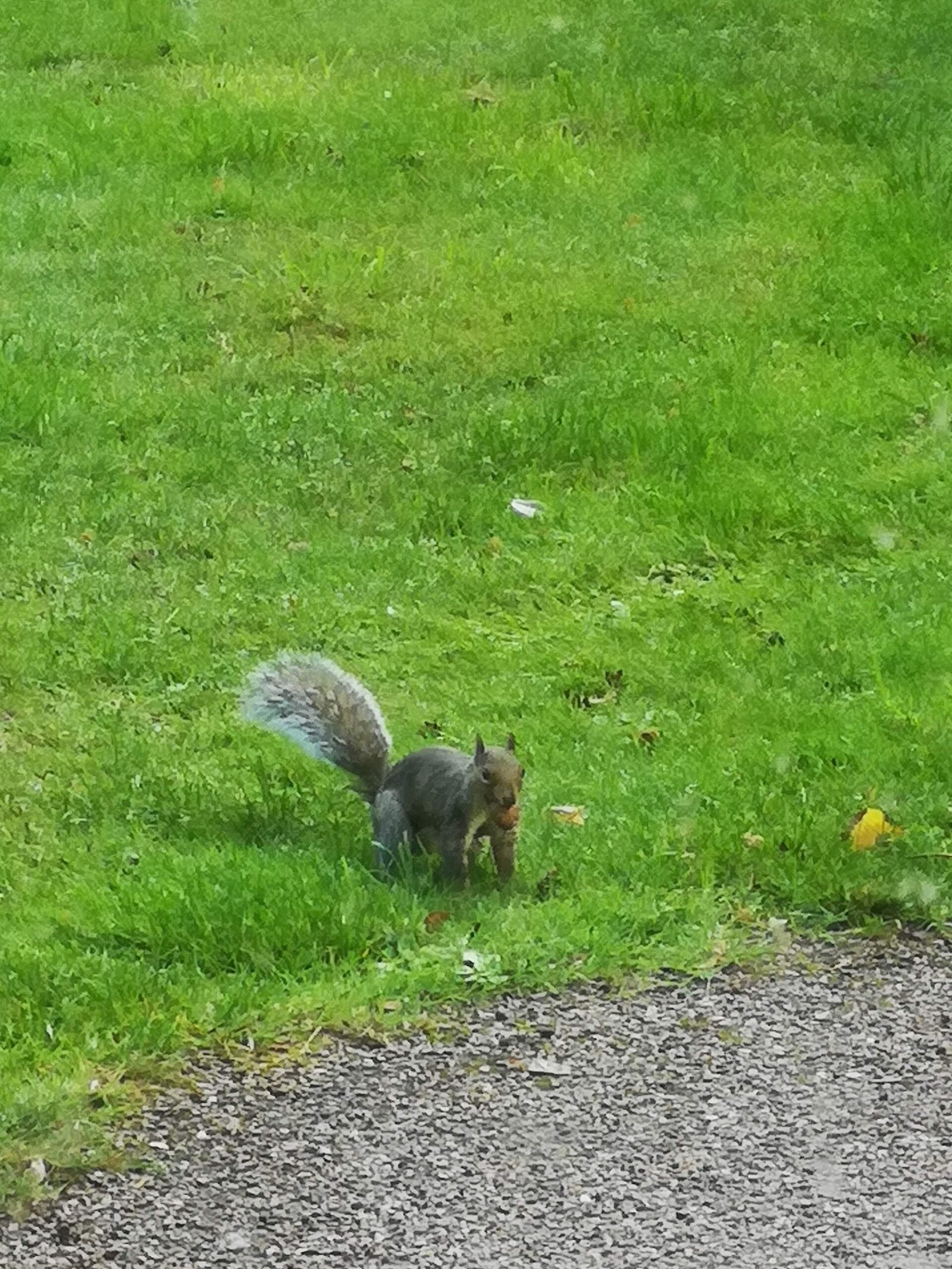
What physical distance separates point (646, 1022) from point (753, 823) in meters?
0.87

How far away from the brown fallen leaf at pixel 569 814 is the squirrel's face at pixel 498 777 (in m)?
0.48

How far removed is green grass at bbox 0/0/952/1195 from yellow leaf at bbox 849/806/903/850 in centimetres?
5

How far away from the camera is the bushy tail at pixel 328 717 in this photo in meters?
5.07

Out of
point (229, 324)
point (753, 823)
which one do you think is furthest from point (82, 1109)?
point (229, 324)

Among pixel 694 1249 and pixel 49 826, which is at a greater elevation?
pixel 694 1249

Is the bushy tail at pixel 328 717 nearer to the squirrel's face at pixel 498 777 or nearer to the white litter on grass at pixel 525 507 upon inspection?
the squirrel's face at pixel 498 777

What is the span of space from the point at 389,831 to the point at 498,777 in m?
0.43

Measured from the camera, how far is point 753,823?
16.5ft

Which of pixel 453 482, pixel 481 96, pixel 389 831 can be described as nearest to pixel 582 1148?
pixel 389 831

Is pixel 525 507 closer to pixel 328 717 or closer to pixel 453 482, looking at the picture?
pixel 453 482

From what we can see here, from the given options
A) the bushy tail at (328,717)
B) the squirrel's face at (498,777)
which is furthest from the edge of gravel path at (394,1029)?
the bushy tail at (328,717)

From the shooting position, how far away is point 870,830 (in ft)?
16.3

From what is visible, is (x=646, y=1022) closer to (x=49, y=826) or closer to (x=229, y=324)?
(x=49, y=826)

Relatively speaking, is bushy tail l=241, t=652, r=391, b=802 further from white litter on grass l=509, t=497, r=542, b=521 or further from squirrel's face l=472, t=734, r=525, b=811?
white litter on grass l=509, t=497, r=542, b=521
